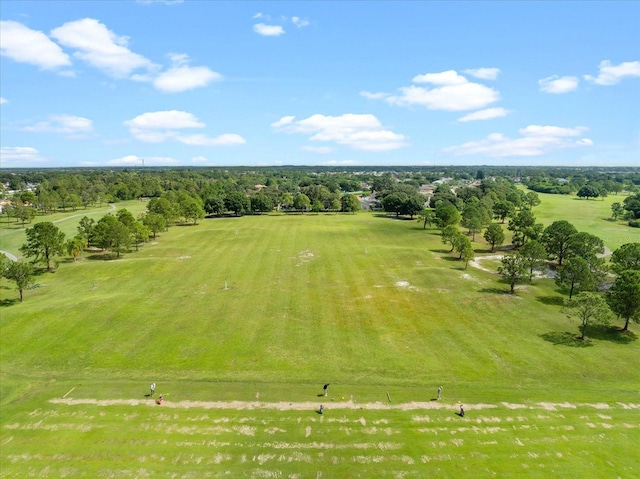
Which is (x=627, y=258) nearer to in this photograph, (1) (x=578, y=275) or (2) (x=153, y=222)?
(1) (x=578, y=275)

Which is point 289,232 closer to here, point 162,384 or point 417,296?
point 417,296

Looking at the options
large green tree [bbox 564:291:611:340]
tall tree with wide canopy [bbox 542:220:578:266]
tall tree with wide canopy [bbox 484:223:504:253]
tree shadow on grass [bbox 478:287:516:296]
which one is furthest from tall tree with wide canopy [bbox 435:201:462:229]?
large green tree [bbox 564:291:611:340]

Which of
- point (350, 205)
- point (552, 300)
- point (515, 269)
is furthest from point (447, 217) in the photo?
point (350, 205)

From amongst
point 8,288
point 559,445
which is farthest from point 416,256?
point 8,288

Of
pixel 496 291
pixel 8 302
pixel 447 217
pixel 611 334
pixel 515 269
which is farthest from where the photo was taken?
pixel 447 217

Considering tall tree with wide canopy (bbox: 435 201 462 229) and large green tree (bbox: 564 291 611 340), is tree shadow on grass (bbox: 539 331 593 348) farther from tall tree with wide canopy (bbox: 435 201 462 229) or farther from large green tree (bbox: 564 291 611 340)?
tall tree with wide canopy (bbox: 435 201 462 229)

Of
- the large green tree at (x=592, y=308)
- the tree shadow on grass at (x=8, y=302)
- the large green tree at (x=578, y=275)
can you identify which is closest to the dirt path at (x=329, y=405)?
the large green tree at (x=592, y=308)
